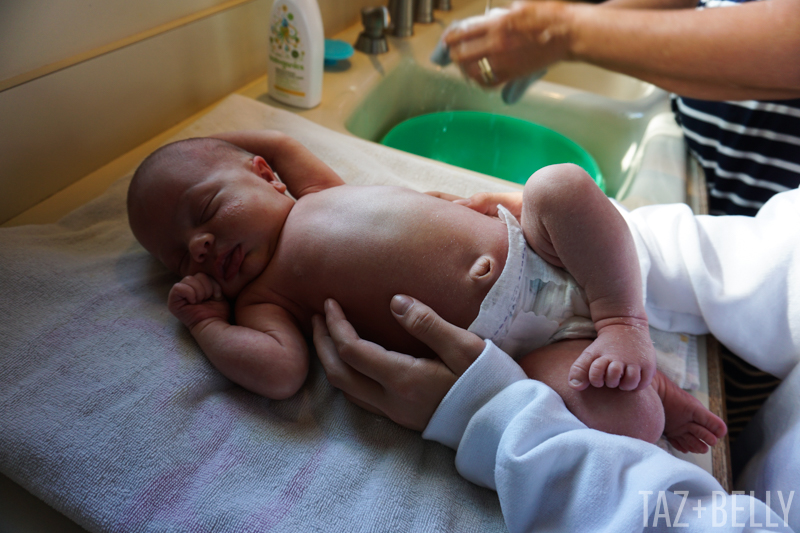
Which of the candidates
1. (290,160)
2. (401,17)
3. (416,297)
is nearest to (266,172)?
(290,160)

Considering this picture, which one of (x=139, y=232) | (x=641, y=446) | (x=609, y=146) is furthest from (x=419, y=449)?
(x=609, y=146)

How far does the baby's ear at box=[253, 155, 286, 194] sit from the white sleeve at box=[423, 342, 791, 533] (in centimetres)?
50

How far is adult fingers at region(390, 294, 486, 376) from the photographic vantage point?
62 cm

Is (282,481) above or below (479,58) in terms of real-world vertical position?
below

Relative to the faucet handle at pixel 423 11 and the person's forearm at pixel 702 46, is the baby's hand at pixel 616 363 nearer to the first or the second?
the person's forearm at pixel 702 46

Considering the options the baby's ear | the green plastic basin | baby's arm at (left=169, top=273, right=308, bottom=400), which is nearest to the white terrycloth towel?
baby's arm at (left=169, top=273, right=308, bottom=400)

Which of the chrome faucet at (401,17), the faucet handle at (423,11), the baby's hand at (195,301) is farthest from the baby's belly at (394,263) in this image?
the faucet handle at (423,11)

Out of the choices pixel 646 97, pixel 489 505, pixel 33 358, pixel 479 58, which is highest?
pixel 479 58

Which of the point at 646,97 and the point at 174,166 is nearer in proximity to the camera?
the point at 174,166

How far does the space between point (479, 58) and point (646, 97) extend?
0.85 meters

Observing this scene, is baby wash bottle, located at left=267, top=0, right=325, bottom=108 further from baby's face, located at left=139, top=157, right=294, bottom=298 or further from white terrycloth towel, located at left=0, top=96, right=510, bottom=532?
white terrycloth towel, located at left=0, top=96, right=510, bottom=532

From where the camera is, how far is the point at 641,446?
546 mm

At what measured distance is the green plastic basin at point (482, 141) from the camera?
1382 millimetres

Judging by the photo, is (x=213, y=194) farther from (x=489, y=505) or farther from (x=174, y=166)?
(x=489, y=505)
